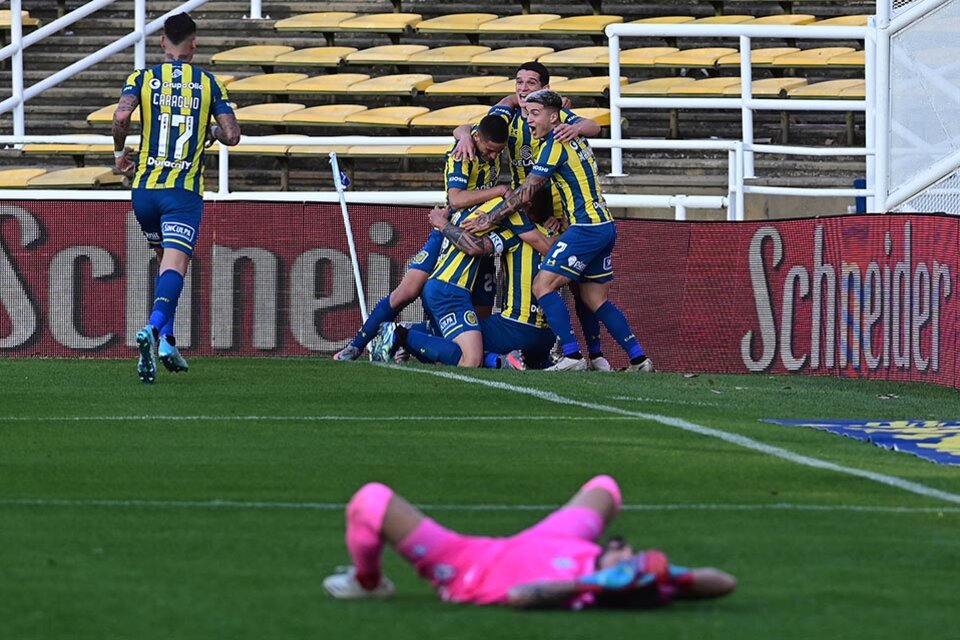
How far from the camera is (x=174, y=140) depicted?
12.8 meters

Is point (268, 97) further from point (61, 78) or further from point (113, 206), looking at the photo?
point (113, 206)

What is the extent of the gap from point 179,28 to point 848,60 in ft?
39.1

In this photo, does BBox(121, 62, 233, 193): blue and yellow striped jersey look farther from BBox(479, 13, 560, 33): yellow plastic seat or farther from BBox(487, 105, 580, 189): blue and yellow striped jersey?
BBox(479, 13, 560, 33): yellow plastic seat

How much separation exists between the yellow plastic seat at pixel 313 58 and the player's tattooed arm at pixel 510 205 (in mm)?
10196

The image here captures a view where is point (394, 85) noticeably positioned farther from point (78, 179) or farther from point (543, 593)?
point (543, 593)

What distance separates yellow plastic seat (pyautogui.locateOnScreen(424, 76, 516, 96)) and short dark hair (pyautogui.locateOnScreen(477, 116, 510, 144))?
8.12 meters

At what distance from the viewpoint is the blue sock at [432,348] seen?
1477 centimetres

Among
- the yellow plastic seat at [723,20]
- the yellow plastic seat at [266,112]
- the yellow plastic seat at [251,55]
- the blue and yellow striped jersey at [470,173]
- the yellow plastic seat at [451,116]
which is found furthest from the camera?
the yellow plastic seat at [251,55]

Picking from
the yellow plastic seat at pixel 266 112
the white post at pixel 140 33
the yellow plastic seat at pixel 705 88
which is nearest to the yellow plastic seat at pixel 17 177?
the white post at pixel 140 33

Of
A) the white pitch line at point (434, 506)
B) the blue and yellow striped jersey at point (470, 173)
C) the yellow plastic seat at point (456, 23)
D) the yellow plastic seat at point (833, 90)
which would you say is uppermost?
the yellow plastic seat at point (456, 23)

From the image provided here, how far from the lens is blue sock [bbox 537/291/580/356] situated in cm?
1450

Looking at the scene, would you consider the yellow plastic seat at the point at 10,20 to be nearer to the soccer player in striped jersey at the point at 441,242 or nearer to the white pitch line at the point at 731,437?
the soccer player in striped jersey at the point at 441,242

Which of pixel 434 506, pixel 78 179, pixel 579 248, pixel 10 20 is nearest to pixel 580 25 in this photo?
pixel 78 179

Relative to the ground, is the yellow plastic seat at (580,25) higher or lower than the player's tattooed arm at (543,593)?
higher
